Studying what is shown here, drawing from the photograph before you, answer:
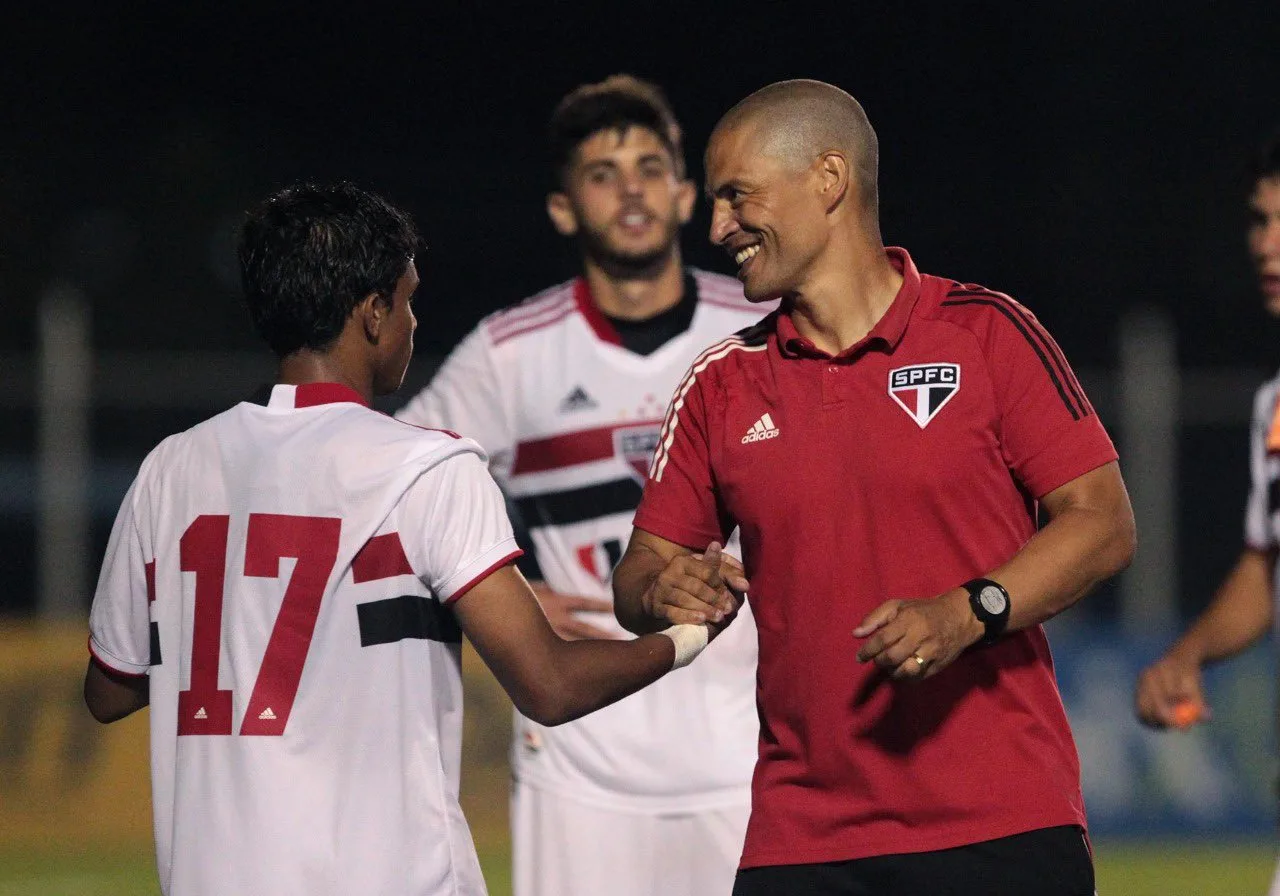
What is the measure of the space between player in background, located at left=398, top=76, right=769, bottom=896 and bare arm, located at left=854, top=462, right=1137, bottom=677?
184 cm

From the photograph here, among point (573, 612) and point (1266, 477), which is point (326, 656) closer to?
point (573, 612)

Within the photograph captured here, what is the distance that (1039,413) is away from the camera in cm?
392

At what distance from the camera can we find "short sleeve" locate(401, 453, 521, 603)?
11.9 ft

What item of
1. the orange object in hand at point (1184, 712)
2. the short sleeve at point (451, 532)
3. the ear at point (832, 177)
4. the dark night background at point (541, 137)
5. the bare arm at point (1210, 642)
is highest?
the dark night background at point (541, 137)

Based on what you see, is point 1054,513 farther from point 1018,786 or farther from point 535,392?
point 535,392

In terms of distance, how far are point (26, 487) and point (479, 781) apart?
286 inches

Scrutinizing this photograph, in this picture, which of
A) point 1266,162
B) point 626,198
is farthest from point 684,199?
point 1266,162

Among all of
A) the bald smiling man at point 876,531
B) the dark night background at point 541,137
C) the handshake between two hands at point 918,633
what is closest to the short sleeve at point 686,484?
the bald smiling man at point 876,531

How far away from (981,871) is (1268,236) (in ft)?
8.02

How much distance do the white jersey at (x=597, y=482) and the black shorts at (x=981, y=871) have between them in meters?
1.60

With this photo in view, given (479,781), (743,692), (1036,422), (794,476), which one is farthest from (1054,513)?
(479,781)

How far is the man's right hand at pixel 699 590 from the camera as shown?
13.3 feet

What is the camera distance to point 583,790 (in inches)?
221

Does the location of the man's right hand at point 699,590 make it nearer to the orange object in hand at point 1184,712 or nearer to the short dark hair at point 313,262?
the short dark hair at point 313,262
